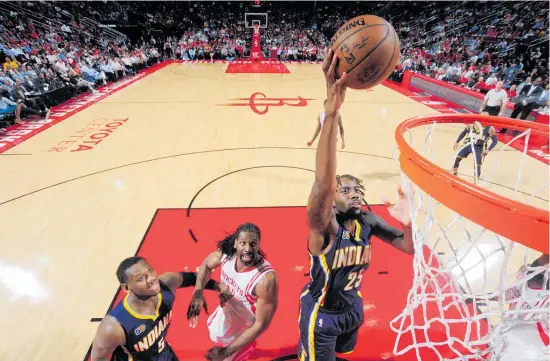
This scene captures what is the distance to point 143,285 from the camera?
6.64ft

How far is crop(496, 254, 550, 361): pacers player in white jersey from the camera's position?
1.75 m

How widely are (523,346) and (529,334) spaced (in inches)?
3.4

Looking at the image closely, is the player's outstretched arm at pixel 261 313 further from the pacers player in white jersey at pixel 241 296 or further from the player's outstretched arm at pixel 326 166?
the player's outstretched arm at pixel 326 166

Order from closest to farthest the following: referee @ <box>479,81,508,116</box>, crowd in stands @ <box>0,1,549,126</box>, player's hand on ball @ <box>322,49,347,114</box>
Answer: player's hand on ball @ <box>322,49,347,114</box>
referee @ <box>479,81,508,116</box>
crowd in stands @ <box>0,1,549,126</box>

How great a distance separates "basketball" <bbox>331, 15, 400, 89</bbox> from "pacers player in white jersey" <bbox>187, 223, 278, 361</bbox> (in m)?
1.21

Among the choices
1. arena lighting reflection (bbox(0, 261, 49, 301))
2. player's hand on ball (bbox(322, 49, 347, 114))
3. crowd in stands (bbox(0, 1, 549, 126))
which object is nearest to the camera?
player's hand on ball (bbox(322, 49, 347, 114))

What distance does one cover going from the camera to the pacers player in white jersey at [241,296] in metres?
2.16

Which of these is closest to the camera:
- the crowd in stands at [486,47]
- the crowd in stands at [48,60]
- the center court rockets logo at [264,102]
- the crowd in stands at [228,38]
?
the crowd in stands at [48,60]

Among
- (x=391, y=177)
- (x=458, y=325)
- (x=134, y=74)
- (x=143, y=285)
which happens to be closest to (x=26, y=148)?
(x=143, y=285)

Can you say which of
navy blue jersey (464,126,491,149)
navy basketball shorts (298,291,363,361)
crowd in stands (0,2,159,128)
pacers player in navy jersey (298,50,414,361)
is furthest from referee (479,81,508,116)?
crowd in stands (0,2,159,128)

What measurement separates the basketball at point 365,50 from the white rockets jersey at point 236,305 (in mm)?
1325

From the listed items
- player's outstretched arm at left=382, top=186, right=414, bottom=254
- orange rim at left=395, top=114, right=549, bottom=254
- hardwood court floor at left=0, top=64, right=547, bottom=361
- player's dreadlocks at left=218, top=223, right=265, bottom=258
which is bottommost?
hardwood court floor at left=0, top=64, right=547, bottom=361

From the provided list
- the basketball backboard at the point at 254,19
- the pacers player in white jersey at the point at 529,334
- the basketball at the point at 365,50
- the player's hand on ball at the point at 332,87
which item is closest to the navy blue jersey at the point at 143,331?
the player's hand on ball at the point at 332,87

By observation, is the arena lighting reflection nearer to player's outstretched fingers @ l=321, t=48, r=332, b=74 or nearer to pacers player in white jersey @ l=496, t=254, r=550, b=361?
player's outstretched fingers @ l=321, t=48, r=332, b=74
